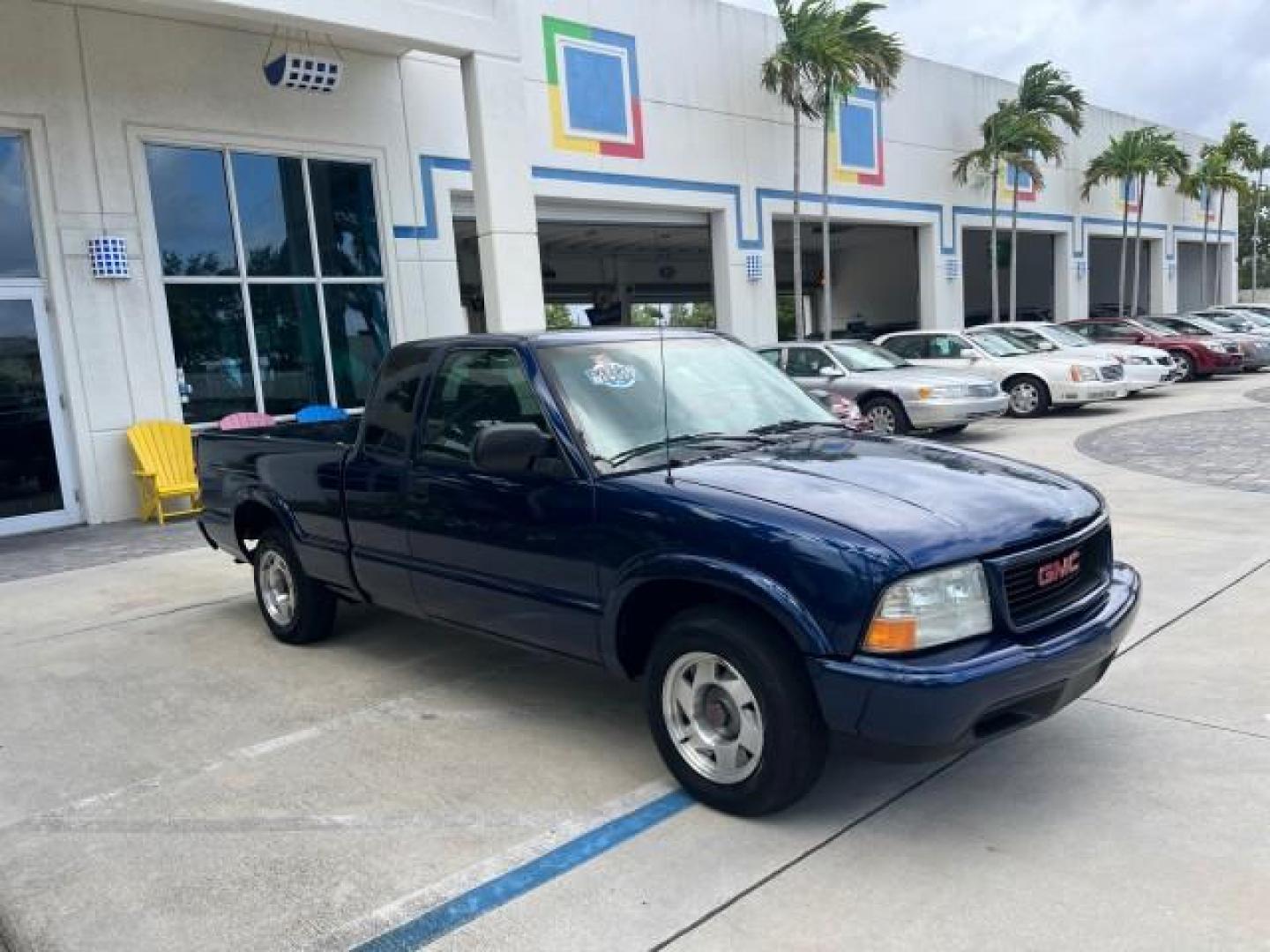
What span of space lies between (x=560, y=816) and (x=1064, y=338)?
53.8ft

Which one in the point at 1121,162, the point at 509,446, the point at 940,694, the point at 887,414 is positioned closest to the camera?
the point at 940,694

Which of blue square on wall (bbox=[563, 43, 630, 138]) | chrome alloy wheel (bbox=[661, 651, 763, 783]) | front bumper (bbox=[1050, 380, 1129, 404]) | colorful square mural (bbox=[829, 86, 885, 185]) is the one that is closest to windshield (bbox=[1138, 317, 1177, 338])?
colorful square mural (bbox=[829, 86, 885, 185])

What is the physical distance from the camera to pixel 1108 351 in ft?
55.2

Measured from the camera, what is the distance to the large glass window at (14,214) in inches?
413

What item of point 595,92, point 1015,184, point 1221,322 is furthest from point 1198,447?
point 1221,322

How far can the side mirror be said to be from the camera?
3855 millimetres

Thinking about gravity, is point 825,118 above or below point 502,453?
above

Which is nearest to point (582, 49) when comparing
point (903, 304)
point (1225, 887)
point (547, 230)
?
point (547, 230)

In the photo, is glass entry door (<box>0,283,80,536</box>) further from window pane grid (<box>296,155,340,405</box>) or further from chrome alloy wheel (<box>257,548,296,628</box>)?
chrome alloy wheel (<box>257,548,296,628</box>)

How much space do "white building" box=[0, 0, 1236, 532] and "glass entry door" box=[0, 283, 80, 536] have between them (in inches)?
0.8

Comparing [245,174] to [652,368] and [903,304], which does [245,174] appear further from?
[903,304]

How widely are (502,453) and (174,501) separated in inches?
349

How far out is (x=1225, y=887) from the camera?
289 centimetres

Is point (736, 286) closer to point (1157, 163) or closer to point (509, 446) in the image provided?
point (509, 446)
